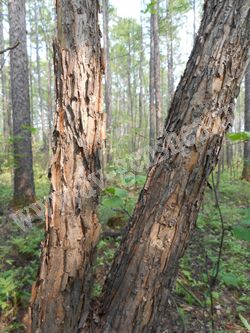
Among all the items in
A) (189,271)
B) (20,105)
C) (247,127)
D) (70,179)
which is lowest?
(189,271)

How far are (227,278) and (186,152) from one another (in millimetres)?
2398

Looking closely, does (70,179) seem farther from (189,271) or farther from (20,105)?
(20,105)

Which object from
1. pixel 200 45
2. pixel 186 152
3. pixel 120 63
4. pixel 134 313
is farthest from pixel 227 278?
pixel 120 63

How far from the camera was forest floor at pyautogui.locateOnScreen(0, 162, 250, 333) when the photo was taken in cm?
285

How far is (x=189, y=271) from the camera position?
161 inches

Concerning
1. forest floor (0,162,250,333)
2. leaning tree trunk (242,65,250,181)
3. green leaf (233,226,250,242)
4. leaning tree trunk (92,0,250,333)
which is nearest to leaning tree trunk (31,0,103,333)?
leaning tree trunk (92,0,250,333)

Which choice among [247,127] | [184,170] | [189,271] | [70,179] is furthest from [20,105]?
[247,127]

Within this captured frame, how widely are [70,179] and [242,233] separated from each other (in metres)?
1.18

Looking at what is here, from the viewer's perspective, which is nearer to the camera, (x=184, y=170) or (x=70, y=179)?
(x=184, y=170)

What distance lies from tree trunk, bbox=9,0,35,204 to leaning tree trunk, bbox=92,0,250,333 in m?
5.54

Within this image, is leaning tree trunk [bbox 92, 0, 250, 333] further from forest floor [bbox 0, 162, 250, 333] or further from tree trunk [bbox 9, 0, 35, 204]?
tree trunk [bbox 9, 0, 35, 204]

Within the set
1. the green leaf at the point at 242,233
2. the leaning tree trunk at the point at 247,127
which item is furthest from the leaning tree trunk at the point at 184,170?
the leaning tree trunk at the point at 247,127

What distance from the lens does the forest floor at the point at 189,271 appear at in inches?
112

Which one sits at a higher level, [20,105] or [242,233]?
[20,105]
